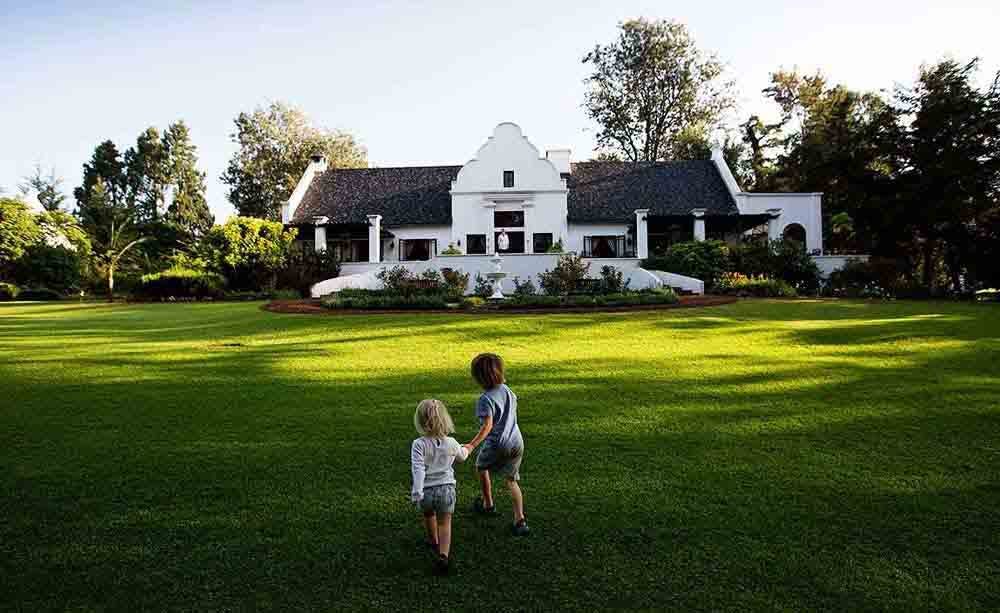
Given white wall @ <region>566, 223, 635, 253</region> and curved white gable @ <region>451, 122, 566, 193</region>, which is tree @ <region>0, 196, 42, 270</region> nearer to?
curved white gable @ <region>451, 122, 566, 193</region>

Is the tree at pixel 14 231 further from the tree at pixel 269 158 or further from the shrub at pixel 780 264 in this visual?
the shrub at pixel 780 264

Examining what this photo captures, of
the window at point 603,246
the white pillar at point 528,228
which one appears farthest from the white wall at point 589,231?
the white pillar at point 528,228

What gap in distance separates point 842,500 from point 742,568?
4.58 ft

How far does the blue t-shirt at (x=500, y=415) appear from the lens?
409cm

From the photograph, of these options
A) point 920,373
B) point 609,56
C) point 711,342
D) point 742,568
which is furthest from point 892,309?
point 609,56

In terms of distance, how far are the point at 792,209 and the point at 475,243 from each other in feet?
53.9

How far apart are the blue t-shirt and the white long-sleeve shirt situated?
17.3 inches

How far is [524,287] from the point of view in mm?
22828

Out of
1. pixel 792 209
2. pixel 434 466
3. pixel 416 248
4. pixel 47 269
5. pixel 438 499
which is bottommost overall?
pixel 438 499

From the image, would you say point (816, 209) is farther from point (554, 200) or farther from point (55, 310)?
point (55, 310)

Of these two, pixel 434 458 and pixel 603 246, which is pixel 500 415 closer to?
pixel 434 458

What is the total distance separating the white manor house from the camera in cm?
3094

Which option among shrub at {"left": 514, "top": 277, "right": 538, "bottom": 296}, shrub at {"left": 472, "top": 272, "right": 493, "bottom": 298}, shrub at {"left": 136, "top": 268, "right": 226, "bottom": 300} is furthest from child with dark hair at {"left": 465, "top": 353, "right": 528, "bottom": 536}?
shrub at {"left": 136, "top": 268, "right": 226, "bottom": 300}

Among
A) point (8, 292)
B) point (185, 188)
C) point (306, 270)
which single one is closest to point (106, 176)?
point (185, 188)
